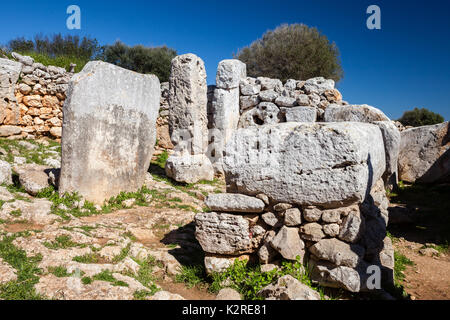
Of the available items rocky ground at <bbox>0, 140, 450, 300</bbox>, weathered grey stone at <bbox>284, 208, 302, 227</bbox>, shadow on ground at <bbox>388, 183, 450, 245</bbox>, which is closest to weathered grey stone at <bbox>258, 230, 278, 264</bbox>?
weathered grey stone at <bbox>284, 208, 302, 227</bbox>

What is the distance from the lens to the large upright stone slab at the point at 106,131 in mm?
5035

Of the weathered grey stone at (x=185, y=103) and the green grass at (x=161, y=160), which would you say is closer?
the weathered grey stone at (x=185, y=103)

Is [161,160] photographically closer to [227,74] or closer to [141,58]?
[227,74]

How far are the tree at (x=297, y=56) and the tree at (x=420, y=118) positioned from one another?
31.1ft

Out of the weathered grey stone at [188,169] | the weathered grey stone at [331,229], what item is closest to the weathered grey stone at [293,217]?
the weathered grey stone at [331,229]

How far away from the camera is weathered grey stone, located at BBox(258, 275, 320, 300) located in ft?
7.47

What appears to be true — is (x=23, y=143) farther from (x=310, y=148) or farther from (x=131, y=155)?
(x=310, y=148)

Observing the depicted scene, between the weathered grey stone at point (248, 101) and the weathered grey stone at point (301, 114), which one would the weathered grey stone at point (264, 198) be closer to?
the weathered grey stone at point (301, 114)

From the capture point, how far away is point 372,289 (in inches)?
102

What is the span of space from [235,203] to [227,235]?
31 centimetres

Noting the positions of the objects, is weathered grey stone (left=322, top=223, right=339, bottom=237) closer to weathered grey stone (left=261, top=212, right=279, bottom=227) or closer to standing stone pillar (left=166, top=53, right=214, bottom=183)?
weathered grey stone (left=261, top=212, right=279, bottom=227)

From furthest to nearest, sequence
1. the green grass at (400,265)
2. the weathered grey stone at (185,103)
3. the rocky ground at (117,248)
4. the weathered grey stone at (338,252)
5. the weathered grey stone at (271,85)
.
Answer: the weathered grey stone at (271,85), the weathered grey stone at (185,103), the green grass at (400,265), the rocky ground at (117,248), the weathered grey stone at (338,252)

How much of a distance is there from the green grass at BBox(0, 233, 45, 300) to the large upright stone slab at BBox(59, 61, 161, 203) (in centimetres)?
171
